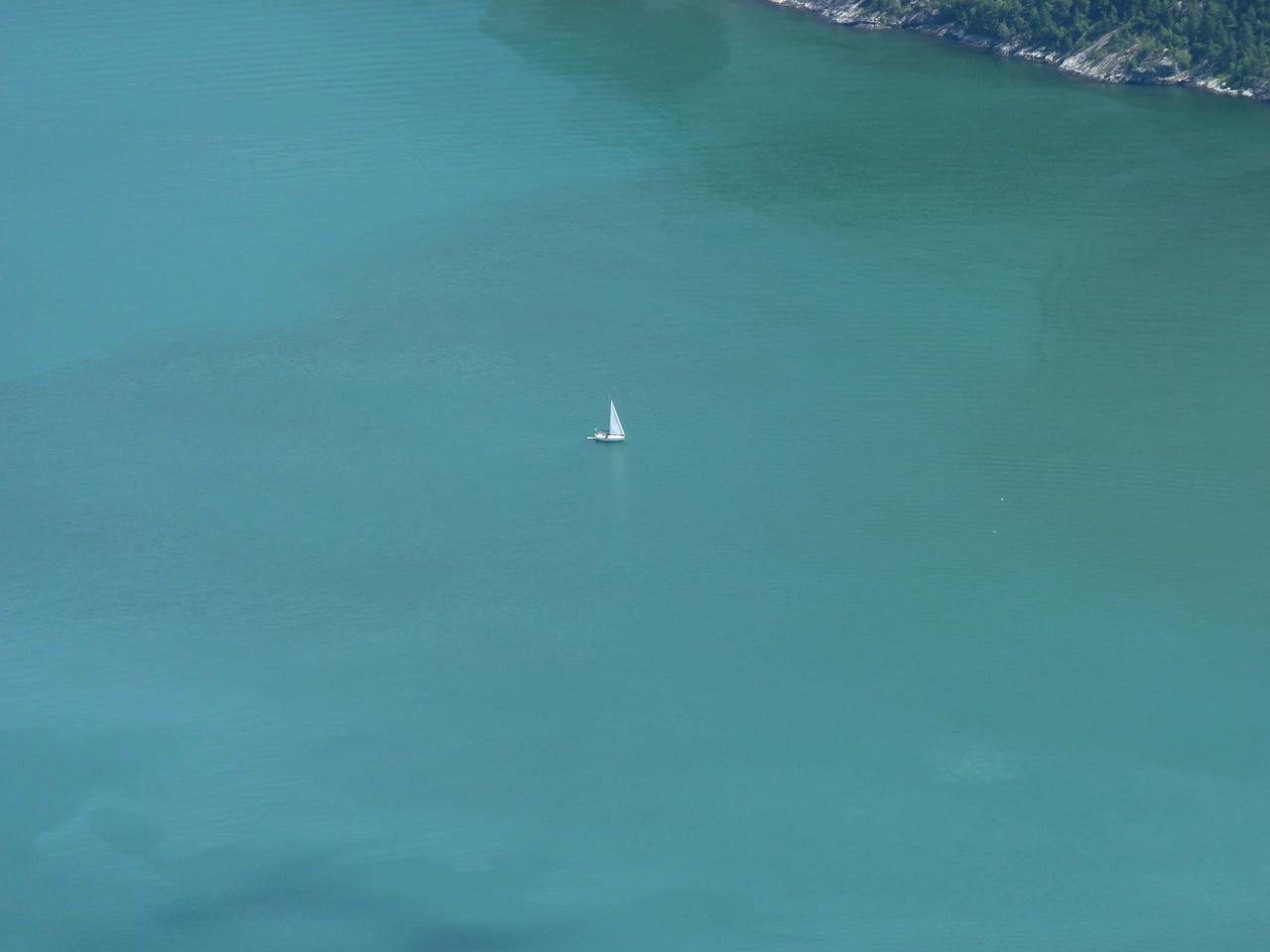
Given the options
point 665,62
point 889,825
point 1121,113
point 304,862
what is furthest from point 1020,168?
point 304,862

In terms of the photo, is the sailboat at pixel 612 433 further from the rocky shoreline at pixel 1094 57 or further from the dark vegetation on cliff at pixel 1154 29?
the dark vegetation on cliff at pixel 1154 29

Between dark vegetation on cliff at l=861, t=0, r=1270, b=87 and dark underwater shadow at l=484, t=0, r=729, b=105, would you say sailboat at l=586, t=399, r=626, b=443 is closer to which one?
dark underwater shadow at l=484, t=0, r=729, b=105

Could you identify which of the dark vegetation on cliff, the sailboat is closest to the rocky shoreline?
the dark vegetation on cliff

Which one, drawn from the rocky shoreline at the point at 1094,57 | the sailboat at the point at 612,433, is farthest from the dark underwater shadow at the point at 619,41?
the sailboat at the point at 612,433

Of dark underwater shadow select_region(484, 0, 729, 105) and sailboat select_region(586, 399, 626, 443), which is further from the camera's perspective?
dark underwater shadow select_region(484, 0, 729, 105)

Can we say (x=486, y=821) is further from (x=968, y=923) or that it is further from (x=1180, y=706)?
(x=1180, y=706)

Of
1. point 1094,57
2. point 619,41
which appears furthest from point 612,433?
point 1094,57
